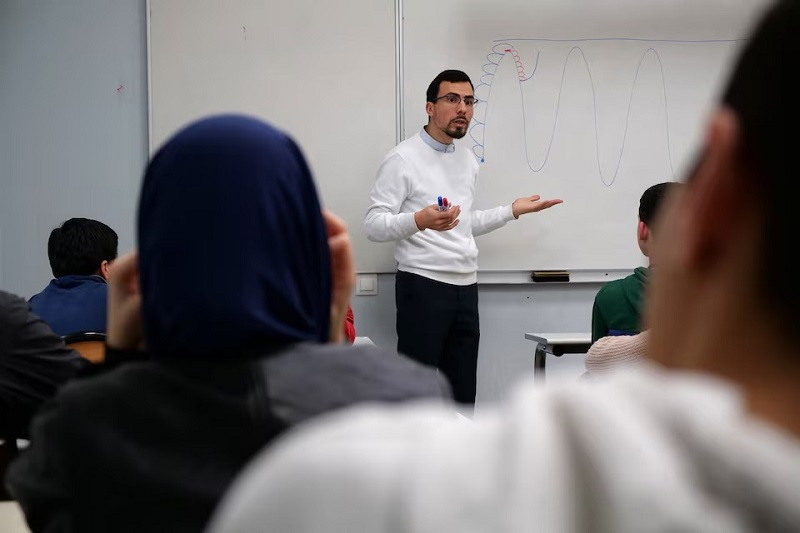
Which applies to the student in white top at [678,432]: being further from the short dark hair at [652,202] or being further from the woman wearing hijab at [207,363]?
the short dark hair at [652,202]

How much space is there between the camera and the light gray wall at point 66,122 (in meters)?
4.45

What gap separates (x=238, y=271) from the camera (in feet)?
2.94

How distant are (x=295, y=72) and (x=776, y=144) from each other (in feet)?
14.1

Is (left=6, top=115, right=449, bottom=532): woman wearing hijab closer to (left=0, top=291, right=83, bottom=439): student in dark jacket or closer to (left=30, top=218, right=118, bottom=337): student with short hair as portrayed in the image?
(left=0, top=291, right=83, bottom=439): student in dark jacket

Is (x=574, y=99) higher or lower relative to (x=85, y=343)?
higher

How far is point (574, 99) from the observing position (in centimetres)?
460

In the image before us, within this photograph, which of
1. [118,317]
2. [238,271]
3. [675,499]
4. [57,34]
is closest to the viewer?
[675,499]

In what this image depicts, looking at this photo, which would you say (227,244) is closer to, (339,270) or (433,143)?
(339,270)

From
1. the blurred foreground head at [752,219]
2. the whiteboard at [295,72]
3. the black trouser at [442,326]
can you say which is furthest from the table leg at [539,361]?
the blurred foreground head at [752,219]

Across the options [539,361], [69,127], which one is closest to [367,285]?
[539,361]

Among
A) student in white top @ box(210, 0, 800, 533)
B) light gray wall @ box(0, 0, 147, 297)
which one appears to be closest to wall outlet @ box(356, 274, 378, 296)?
light gray wall @ box(0, 0, 147, 297)

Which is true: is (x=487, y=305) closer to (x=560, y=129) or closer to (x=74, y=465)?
(x=560, y=129)

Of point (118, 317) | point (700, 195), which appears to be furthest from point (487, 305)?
point (700, 195)

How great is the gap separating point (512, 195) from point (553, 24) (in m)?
0.94
